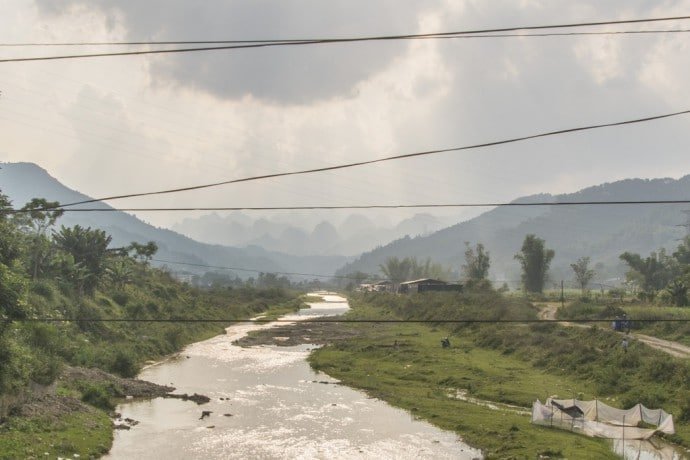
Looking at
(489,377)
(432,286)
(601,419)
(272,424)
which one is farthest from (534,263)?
(272,424)

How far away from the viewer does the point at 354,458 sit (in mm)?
30953

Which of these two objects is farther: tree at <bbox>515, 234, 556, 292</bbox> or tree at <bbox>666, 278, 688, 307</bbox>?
tree at <bbox>515, 234, 556, 292</bbox>

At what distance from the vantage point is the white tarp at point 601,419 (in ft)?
110

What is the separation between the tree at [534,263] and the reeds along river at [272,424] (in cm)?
10160

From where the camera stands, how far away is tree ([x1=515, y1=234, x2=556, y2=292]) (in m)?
144

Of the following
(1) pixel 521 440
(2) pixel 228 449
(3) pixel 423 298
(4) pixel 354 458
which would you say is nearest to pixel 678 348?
(1) pixel 521 440

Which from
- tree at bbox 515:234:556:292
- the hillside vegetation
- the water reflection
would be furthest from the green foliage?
tree at bbox 515:234:556:292

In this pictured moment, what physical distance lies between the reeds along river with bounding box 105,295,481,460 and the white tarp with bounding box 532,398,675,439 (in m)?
6.30

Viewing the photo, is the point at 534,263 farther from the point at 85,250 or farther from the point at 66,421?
the point at 66,421

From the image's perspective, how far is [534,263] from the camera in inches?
5719

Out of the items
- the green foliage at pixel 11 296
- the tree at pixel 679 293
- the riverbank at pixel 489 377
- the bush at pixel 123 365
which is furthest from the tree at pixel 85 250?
the tree at pixel 679 293

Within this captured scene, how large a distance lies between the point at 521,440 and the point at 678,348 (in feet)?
97.5

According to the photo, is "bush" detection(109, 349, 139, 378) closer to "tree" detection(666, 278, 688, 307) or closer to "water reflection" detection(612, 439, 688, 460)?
"water reflection" detection(612, 439, 688, 460)

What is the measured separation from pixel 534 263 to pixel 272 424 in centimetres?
11989
